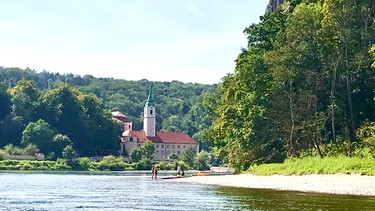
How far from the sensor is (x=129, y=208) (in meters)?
34.1

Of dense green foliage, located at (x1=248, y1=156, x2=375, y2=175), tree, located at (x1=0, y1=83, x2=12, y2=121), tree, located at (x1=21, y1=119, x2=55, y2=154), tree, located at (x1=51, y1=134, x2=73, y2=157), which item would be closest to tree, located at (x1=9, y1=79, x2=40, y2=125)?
tree, located at (x1=0, y1=83, x2=12, y2=121)

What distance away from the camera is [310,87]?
66750mm

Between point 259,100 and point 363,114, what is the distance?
9791 millimetres

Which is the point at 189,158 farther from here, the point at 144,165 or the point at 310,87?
the point at 310,87

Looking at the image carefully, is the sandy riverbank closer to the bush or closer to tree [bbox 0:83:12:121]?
the bush

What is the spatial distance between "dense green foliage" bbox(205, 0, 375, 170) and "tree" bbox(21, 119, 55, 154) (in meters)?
92.3

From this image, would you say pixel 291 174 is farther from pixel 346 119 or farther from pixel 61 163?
pixel 61 163

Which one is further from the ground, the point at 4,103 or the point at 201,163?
the point at 4,103

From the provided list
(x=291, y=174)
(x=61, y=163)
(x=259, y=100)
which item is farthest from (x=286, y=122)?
(x=61, y=163)

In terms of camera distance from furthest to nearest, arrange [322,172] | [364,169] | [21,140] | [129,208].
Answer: [21,140], [322,172], [364,169], [129,208]

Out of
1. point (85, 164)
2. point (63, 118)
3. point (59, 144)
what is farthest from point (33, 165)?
point (63, 118)

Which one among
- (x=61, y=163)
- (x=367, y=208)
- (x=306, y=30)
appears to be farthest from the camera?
(x=61, y=163)

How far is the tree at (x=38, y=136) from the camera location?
157 metres

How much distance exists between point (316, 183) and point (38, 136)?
11430cm
